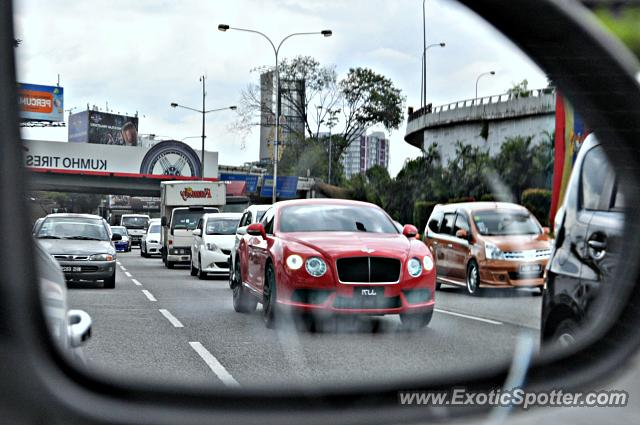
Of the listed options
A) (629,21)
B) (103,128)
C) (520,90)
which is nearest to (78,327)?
(103,128)

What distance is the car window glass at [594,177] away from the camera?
1.91 meters

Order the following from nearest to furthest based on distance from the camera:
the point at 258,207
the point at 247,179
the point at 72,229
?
1. the point at 72,229
2. the point at 247,179
3. the point at 258,207

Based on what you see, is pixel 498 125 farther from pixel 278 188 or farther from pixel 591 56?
pixel 278 188

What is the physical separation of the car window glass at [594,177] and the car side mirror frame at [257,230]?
771 mm

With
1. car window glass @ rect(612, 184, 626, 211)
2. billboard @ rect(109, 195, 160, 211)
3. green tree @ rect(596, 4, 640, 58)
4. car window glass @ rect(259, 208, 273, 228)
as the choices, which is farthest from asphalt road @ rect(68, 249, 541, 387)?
green tree @ rect(596, 4, 640, 58)

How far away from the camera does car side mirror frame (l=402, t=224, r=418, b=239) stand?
1770mm

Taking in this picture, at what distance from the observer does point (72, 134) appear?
1461mm

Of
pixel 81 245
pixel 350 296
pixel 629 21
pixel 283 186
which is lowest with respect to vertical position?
pixel 350 296

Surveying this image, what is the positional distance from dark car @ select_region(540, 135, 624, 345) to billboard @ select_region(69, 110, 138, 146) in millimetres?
902

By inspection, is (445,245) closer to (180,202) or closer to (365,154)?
(365,154)

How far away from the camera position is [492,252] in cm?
169

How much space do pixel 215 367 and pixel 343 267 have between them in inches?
20.6

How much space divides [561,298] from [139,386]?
1050 mm

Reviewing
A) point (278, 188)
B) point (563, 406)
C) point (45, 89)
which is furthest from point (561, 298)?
point (45, 89)
